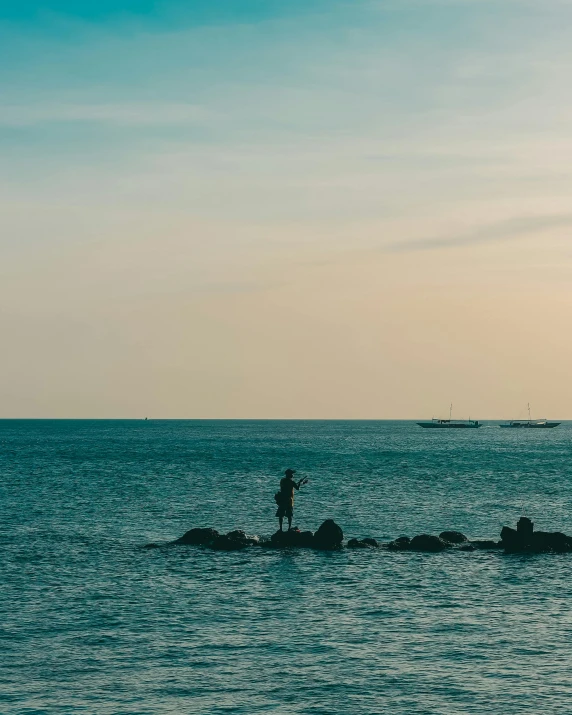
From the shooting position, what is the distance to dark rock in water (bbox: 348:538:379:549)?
42625mm

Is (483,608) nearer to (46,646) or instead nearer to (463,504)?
(46,646)

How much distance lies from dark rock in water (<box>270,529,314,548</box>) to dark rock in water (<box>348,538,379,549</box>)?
181 centimetres

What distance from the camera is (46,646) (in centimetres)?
2511

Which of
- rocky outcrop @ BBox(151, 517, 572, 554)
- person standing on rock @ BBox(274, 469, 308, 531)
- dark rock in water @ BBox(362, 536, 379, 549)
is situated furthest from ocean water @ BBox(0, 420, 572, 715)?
person standing on rock @ BBox(274, 469, 308, 531)

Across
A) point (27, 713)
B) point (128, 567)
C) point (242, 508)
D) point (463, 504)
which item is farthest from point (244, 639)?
point (463, 504)

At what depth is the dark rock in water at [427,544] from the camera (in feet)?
137

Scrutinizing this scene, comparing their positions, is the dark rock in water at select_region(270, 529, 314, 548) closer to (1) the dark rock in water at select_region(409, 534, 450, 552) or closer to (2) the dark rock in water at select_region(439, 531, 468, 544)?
(1) the dark rock in water at select_region(409, 534, 450, 552)

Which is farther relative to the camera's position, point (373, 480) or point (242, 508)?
point (373, 480)

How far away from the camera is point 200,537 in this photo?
43531 mm

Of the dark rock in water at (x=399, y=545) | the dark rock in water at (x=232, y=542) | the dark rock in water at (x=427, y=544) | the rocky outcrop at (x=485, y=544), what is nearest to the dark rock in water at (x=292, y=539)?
the dark rock in water at (x=232, y=542)

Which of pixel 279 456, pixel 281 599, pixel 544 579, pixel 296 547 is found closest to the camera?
pixel 281 599

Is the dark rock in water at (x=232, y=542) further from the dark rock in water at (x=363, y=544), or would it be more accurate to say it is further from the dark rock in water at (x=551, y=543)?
the dark rock in water at (x=551, y=543)

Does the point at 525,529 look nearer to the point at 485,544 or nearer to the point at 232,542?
the point at 485,544

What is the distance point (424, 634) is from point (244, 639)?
16.6 feet
